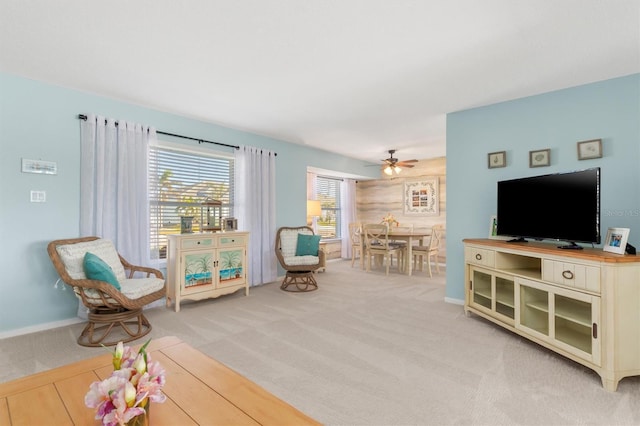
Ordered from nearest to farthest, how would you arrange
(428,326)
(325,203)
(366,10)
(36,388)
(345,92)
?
(36,388), (366,10), (428,326), (345,92), (325,203)

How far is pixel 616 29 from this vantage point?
7.25 feet

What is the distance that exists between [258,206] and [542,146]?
3824 mm

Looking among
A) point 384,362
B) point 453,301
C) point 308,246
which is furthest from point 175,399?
point 308,246

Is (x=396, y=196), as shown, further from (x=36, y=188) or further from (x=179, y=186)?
(x=36, y=188)

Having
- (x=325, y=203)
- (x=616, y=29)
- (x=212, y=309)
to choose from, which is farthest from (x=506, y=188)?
(x=325, y=203)

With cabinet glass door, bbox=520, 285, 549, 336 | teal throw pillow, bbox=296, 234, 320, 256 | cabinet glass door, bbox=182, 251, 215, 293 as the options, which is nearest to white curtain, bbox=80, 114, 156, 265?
cabinet glass door, bbox=182, 251, 215, 293

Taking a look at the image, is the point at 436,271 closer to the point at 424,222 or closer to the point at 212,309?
the point at 424,222

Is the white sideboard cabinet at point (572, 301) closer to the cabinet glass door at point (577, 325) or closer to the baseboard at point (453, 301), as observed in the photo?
the cabinet glass door at point (577, 325)

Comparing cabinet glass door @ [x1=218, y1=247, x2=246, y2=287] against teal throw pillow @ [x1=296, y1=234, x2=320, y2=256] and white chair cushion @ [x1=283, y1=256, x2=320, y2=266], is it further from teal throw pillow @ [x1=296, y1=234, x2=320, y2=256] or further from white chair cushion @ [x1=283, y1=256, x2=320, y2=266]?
teal throw pillow @ [x1=296, y1=234, x2=320, y2=256]

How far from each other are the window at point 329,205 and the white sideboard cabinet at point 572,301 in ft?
15.6

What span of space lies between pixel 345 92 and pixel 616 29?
2177mm

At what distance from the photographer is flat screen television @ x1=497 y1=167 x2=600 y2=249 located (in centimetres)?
243

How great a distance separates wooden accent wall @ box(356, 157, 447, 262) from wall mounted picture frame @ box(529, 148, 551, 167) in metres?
3.35

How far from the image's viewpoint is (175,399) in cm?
128
